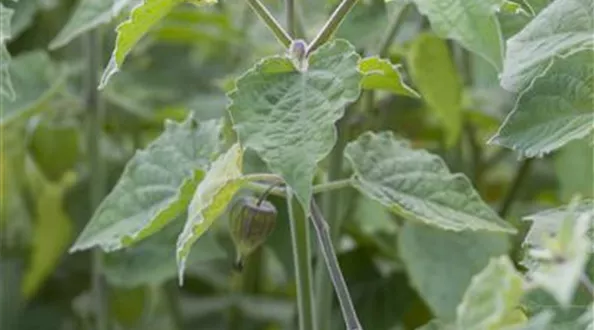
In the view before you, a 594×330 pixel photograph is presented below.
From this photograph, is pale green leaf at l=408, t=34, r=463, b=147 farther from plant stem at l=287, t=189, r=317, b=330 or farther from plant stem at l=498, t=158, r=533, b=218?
plant stem at l=287, t=189, r=317, b=330

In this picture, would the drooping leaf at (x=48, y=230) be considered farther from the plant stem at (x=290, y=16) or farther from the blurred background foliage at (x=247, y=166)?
the plant stem at (x=290, y=16)

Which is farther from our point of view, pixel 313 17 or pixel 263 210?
pixel 313 17

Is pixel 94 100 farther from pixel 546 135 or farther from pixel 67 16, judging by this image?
pixel 546 135

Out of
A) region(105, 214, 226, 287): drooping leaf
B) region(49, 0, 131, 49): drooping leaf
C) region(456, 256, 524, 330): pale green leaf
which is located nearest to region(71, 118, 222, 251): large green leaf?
region(49, 0, 131, 49): drooping leaf

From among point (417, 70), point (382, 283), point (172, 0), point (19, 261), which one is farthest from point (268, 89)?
point (19, 261)

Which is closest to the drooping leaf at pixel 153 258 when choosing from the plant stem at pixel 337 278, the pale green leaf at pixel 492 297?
the plant stem at pixel 337 278

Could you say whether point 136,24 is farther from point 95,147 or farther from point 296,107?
point 95,147

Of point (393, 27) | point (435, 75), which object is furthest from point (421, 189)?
point (435, 75)
